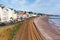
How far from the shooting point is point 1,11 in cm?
8600

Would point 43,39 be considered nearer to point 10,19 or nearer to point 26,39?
point 26,39

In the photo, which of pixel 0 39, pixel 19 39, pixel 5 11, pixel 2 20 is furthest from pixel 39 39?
pixel 5 11

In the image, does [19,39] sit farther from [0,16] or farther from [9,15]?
[9,15]

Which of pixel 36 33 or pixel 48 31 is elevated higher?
pixel 36 33

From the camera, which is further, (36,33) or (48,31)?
(48,31)

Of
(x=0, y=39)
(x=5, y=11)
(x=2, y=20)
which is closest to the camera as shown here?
(x=0, y=39)

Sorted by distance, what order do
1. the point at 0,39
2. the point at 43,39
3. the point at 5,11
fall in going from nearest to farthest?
the point at 43,39, the point at 0,39, the point at 5,11

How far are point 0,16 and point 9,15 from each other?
284 inches

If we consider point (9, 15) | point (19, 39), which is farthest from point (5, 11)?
point (19, 39)

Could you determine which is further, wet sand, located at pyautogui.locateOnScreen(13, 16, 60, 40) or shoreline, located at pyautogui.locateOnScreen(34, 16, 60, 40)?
shoreline, located at pyautogui.locateOnScreen(34, 16, 60, 40)

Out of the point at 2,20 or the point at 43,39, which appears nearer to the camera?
the point at 43,39

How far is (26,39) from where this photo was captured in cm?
3069

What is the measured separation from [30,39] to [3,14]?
5575 centimetres

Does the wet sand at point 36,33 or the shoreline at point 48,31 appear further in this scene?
the shoreline at point 48,31
